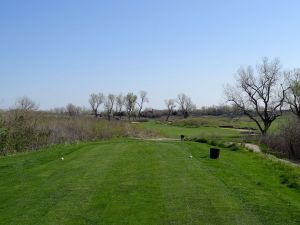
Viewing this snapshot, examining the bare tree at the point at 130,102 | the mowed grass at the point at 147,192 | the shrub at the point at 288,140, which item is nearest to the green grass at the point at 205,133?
the shrub at the point at 288,140

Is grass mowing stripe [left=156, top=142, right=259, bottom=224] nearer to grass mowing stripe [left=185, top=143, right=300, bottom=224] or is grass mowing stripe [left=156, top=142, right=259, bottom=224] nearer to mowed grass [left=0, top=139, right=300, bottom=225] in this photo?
mowed grass [left=0, top=139, right=300, bottom=225]

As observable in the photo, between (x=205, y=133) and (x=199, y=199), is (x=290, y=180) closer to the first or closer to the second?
(x=199, y=199)

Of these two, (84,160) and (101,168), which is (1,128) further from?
(101,168)

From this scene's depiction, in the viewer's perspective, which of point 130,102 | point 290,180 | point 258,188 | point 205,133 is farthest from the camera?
point 130,102

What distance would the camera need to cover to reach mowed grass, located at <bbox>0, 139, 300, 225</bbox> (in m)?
9.35

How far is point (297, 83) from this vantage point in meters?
60.4

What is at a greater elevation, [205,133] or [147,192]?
[205,133]

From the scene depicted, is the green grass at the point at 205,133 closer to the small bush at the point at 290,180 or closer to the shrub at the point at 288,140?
the shrub at the point at 288,140

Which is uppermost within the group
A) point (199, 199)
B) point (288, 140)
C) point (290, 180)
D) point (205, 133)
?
point (288, 140)

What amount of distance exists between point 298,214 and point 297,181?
4.57 meters

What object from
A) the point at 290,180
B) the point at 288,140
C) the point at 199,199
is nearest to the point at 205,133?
the point at 288,140

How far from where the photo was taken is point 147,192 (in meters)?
11.7

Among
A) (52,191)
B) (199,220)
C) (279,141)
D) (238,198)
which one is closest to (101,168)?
(52,191)

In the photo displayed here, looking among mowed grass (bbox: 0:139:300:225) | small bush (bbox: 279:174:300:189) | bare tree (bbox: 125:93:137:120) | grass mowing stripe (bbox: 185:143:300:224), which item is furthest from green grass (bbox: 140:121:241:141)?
bare tree (bbox: 125:93:137:120)
